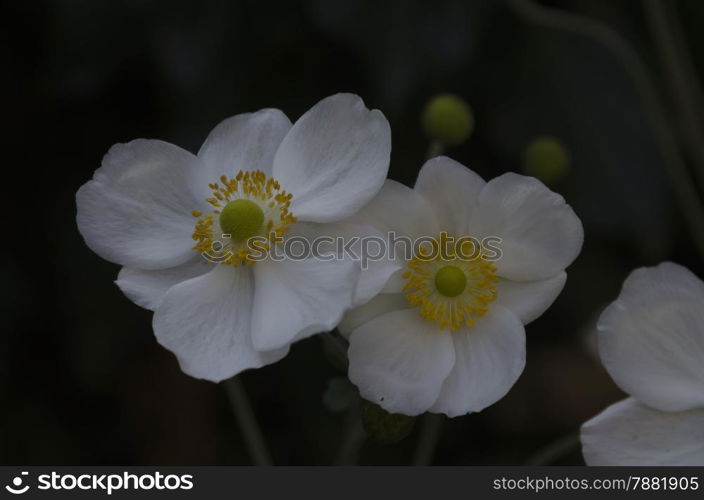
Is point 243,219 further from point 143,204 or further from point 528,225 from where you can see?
point 528,225

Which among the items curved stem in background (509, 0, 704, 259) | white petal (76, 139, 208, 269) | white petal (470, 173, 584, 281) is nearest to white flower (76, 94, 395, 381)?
white petal (76, 139, 208, 269)

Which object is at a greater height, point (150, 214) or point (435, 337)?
point (150, 214)

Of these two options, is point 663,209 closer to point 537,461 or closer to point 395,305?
point 537,461

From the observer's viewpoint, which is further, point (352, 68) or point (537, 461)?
point (352, 68)

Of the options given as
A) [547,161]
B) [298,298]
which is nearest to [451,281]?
[298,298]

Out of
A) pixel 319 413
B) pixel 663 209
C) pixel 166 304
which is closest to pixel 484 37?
pixel 663 209

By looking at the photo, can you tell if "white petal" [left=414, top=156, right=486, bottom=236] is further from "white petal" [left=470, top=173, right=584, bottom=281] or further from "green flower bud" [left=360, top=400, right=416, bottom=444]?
"green flower bud" [left=360, top=400, right=416, bottom=444]
